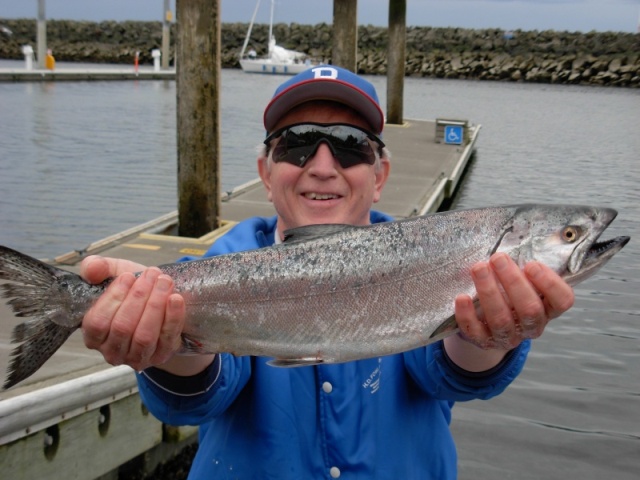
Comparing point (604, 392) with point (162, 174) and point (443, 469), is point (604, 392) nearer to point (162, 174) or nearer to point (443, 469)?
point (443, 469)

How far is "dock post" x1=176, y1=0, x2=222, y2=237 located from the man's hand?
260 inches

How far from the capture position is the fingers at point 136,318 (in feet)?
8.55

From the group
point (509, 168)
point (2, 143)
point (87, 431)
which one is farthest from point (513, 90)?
point (87, 431)

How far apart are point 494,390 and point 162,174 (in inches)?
682

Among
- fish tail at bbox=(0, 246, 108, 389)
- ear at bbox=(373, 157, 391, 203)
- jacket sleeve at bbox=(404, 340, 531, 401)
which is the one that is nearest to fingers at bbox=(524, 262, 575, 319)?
jacket sleeve at bbox=(404, 340, 531, 401)

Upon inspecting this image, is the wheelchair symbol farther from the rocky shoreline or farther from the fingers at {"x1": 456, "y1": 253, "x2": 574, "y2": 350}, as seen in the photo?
the rocky shoreline

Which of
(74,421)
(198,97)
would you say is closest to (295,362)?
(74,421)

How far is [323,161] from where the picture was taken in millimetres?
3191

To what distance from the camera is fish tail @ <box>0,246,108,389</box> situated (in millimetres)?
2729

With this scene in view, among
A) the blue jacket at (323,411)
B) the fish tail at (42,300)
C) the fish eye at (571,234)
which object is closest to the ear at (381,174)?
the blue jacket at (323,411)

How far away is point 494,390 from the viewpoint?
3.01 metres

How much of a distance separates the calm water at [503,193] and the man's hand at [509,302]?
4.58 metres

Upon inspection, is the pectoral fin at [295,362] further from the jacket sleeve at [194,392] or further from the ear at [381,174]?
the ear at [381,174]

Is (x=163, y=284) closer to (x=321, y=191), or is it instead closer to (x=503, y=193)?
(x=321, y=191)
